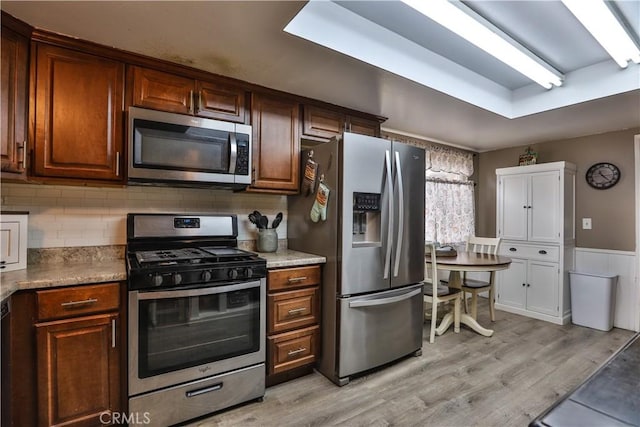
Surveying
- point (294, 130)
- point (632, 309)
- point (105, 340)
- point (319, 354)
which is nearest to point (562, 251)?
point (632, 309)

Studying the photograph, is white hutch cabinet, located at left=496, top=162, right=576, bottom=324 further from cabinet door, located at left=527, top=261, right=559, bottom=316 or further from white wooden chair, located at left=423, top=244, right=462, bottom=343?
white wooden chair, located at left=423, top=244, right=462, bottom=343

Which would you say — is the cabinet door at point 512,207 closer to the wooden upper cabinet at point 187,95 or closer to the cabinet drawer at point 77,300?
the wooden upper cabinet at point 187,95

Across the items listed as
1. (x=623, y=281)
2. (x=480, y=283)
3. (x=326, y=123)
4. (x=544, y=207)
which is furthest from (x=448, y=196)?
(x=326, y=123)

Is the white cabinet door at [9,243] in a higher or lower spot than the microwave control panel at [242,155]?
lower

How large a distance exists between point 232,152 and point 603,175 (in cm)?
396

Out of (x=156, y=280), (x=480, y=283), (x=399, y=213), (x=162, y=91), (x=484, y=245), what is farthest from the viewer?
(x=484, y=245)

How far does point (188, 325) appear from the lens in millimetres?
1837

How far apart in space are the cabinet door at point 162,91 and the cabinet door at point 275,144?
46 centimetres

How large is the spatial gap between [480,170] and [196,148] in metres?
4.10

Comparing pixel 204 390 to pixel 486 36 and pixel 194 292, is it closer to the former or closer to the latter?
pixel 194 292

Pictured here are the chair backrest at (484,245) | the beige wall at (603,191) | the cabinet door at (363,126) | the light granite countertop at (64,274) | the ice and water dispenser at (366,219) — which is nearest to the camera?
the light granite countertop at (64,274)

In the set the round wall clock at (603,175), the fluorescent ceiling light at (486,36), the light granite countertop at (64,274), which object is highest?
the fluorescent ceiling light at (486,36)

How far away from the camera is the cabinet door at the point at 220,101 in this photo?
2.18m

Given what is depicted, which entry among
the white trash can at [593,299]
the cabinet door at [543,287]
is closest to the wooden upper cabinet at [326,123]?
the cabinet door at [543,287]
